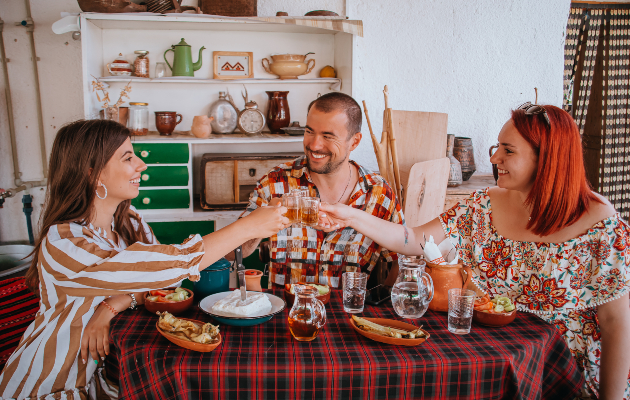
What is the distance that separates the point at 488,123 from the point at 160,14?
9.53 feet

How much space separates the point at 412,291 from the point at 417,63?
2920 mm

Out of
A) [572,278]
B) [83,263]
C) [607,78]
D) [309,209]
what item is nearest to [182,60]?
[309,209]

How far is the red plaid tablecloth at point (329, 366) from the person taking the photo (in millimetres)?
1192

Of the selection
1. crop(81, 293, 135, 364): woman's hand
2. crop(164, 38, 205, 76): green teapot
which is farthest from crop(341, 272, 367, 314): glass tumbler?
crop(164, 38, 205, 76): green teapot

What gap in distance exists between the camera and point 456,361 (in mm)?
1253

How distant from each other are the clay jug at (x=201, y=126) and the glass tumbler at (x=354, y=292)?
2219 millimetres

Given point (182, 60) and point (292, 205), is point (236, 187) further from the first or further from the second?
point (292, 205)

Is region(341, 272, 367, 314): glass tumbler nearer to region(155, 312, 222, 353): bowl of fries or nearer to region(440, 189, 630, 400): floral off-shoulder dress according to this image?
region(155, 312, 222, 353): bowl of fries

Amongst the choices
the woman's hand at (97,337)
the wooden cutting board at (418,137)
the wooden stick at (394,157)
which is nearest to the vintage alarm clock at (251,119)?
the wooden cutting board at (418,137)

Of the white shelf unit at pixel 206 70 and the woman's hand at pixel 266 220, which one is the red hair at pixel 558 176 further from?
the white shelf unit at pixel 206 70

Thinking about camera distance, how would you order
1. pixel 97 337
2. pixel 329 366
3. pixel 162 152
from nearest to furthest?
pixel 329 366, pixel 97 337, pixel 162 152

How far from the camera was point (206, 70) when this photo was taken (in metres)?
3.69

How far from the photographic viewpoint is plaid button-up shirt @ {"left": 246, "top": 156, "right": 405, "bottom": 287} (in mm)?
2256

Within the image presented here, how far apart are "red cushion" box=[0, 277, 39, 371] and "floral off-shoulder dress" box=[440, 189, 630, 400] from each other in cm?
221
